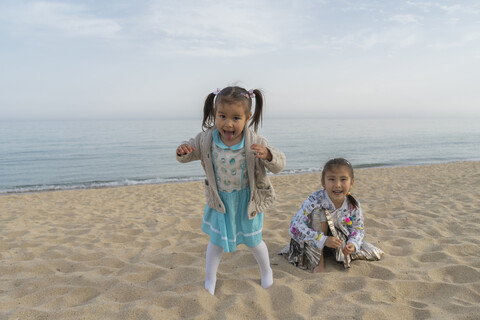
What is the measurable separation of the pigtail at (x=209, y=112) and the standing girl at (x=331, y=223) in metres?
1.16

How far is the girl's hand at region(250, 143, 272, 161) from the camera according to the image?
7.42ft

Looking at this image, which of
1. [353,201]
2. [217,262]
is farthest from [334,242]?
[217,262]

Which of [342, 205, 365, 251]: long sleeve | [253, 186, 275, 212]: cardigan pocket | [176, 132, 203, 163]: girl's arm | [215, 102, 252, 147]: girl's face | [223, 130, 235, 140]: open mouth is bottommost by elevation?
[342, 205, 365, 251]: long sleeve

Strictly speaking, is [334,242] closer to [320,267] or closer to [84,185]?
[320,267]

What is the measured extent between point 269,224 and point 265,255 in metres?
2.06

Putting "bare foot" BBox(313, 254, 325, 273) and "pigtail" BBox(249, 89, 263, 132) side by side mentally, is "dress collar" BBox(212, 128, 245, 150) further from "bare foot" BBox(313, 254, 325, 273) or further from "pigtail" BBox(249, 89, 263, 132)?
"bare foot" BBox(313, 254, 325, 273)

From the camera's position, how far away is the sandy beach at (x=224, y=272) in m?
2.40

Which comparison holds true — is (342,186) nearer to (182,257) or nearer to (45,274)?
(182,257)

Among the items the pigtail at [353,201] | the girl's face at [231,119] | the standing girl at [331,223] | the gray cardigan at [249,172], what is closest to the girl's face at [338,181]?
the standing girl at [331,223]

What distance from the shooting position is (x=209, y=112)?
2670 mm

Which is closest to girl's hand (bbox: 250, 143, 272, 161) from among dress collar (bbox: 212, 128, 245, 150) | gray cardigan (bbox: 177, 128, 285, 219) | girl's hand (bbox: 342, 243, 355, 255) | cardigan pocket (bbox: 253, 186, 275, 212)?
gray cardigan (bbox: 177, 128, 285, 219)

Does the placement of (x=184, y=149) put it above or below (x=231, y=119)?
below

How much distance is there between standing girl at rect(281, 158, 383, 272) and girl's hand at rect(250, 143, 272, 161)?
0.95m

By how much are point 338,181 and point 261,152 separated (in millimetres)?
1092
